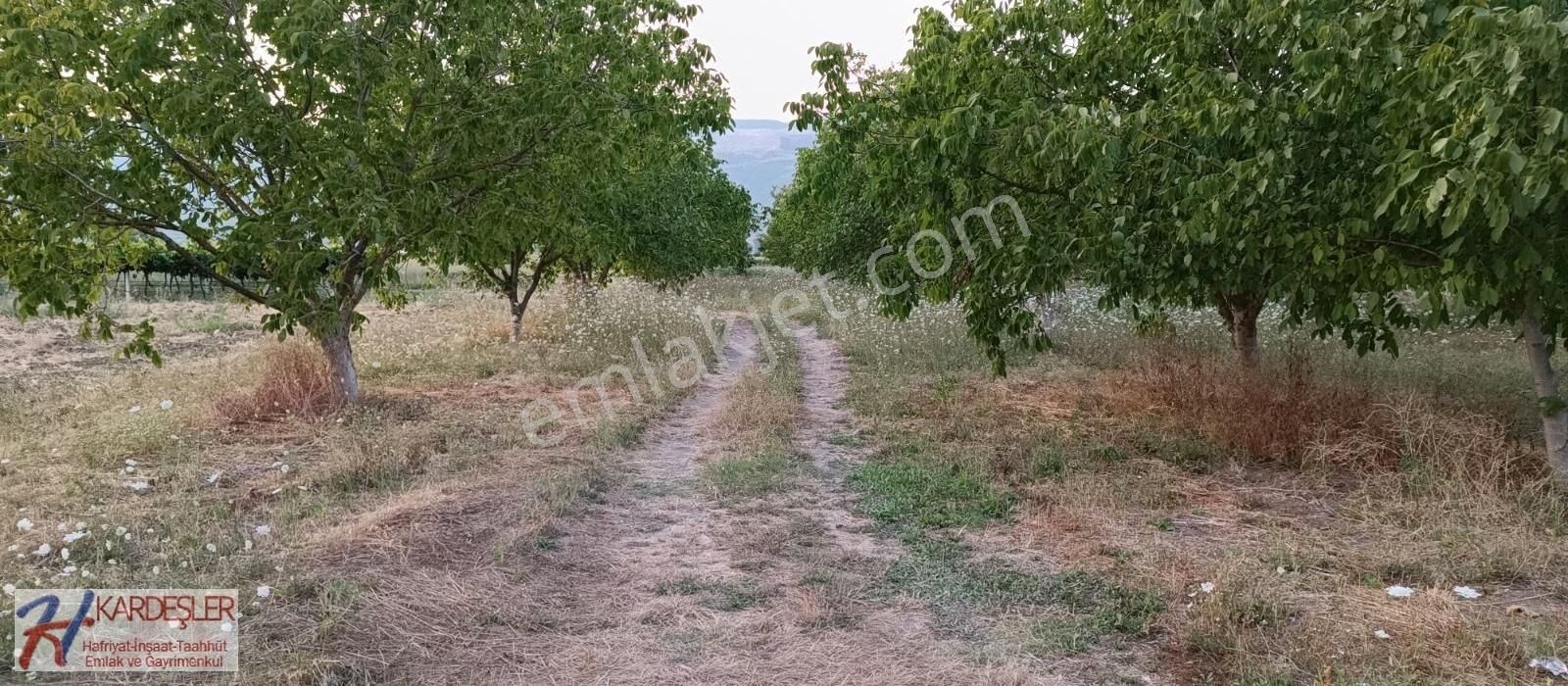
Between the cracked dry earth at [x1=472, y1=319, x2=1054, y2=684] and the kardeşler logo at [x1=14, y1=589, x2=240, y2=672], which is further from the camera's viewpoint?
the cracked dry earth at [x1=472, y1=319, x2=1054, y2=684]

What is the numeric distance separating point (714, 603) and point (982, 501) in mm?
2390

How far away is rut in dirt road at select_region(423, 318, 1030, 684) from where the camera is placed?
360cm

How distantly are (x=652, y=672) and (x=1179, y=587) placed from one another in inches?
106

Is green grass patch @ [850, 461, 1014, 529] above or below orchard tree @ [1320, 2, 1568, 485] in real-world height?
below

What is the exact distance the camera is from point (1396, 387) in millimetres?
7922

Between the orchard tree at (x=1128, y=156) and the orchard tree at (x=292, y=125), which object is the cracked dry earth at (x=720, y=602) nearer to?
the orchard tree at (x=1128, y=156)

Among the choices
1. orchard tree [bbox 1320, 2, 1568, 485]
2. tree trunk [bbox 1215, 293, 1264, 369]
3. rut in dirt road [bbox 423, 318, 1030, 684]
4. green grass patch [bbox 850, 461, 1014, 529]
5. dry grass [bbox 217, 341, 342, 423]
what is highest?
orchard tree [bbox 1320, 2, 1568, 485]

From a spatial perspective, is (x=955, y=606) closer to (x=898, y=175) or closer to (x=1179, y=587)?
(x=1179, y=587)

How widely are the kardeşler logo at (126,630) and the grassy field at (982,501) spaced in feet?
0.39

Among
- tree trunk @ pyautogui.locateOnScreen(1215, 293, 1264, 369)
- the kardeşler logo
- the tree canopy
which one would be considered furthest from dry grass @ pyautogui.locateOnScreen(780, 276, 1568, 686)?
the kardeşler logo

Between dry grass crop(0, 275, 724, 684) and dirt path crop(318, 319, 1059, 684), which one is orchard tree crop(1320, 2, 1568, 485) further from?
dry grass crop(0, 275, 724, 684)

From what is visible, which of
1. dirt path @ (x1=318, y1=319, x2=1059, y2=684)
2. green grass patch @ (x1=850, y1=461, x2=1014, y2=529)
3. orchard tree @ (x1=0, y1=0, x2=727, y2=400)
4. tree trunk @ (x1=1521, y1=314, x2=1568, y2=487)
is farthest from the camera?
orchard tree @ (x1=0, y1=0, x2=727, y2=400)

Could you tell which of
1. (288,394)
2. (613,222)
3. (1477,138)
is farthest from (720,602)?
(613,222)

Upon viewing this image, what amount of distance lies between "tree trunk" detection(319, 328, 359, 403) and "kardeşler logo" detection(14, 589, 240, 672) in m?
4.97
